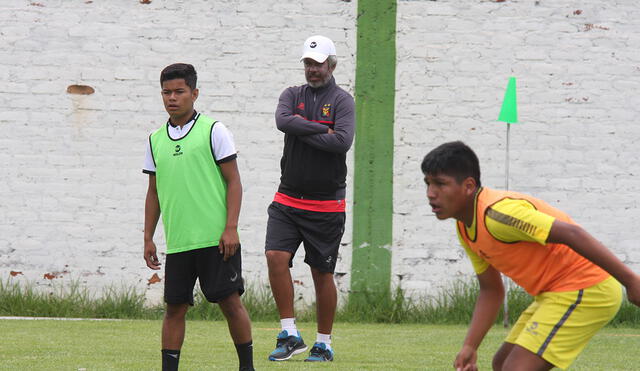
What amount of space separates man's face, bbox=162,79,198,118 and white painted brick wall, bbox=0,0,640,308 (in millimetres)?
5532

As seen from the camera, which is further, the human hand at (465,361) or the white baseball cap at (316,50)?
the white baseball cap at (316,50)

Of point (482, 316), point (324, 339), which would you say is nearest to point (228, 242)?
point (482, 316)

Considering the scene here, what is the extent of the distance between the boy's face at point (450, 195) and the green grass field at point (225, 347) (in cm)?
238

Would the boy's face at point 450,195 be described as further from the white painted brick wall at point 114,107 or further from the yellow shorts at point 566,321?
the white painted brick wall at point 114,107

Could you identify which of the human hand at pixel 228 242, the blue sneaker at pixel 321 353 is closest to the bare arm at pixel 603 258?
the human hand at pixel 228 242

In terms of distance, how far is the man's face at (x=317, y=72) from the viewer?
6.72 m

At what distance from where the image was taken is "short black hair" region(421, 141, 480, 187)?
401cm

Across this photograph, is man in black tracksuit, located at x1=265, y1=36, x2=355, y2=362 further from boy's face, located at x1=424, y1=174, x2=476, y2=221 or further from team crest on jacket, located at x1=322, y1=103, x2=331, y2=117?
boy's face, located at x1=424, y1=174, x2=476, y2=221

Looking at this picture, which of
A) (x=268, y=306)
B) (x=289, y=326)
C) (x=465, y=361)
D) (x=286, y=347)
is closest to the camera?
(x=465, y=361)

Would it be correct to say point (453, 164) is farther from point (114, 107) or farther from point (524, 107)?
point (114, 107)

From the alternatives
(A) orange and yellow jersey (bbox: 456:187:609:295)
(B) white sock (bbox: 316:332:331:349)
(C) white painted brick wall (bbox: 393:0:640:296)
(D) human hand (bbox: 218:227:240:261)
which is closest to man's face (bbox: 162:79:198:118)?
(D) human hand (bbox: 218:227:240:261)

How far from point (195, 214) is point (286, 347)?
1.70 meters

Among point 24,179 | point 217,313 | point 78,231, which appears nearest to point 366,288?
point 217,313

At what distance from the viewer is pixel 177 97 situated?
5316mm
